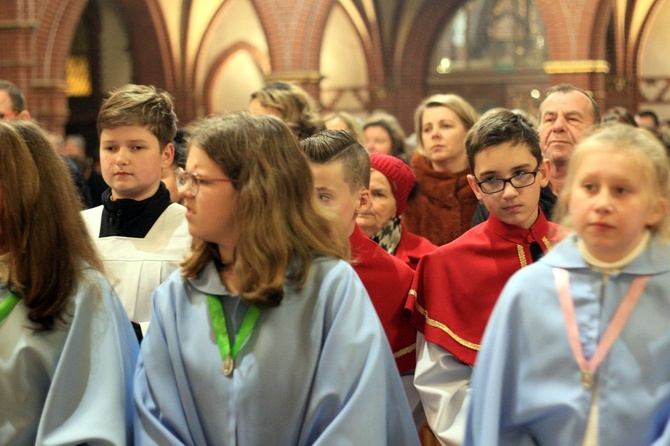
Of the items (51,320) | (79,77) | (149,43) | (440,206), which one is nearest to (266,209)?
(51,320)

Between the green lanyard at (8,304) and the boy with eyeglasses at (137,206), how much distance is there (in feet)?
3.19

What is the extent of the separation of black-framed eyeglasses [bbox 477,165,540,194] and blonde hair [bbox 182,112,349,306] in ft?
2.61

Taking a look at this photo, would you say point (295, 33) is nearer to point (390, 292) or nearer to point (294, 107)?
point (294, 107)

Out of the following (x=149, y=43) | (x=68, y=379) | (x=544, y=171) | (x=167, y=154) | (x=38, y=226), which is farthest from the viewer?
(x=149, y=43)

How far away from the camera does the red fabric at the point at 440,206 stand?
4977mm

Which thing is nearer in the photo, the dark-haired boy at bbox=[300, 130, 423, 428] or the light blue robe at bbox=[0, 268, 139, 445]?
the light blue robe at bbox=[0, 268, 139, 445]

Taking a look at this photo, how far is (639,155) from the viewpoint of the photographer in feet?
8.04

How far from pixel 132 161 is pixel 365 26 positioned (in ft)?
48.3

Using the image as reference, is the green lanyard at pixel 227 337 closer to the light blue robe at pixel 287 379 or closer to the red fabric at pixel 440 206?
the light blue robe at pixel 287 379

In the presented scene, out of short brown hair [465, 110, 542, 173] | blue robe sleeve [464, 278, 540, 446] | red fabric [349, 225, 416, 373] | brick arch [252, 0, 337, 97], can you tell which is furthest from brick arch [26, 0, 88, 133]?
blue robe sleeve [464, 278, 540, 446]

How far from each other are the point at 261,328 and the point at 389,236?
1.67 meters

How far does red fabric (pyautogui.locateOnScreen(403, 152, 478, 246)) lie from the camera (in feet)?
16.3

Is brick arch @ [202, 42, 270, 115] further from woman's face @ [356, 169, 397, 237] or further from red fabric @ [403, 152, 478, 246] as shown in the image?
woman's face @ [356, 169, 397, 237]

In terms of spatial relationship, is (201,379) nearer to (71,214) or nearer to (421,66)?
(71,214)
